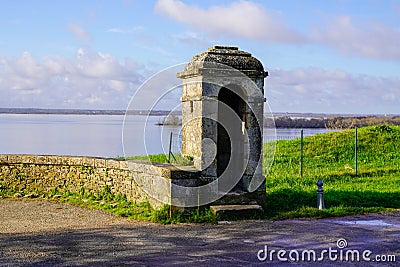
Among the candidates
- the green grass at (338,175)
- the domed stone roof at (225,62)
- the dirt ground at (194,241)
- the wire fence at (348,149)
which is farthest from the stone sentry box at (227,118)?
the wire fence at (348,149)

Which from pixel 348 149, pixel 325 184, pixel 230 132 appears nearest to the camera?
pixel 230 132

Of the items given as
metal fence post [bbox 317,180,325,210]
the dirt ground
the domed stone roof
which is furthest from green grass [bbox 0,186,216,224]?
the domed stone roof

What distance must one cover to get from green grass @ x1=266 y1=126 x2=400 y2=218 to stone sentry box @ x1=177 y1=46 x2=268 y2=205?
0.79 m

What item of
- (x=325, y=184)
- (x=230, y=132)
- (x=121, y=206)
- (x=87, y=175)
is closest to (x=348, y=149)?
(x=325, y=184)

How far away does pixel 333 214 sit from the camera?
9.57 meters

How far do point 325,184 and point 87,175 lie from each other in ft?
20.2

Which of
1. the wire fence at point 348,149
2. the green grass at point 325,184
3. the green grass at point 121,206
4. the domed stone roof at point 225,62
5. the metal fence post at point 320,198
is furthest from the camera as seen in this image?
the wire fence at point 348,149

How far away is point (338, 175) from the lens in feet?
48.6

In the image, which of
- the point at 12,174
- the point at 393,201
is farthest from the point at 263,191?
the point at 12,174

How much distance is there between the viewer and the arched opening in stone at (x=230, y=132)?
10.2 m

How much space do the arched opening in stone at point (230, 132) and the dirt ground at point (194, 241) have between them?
171 cm

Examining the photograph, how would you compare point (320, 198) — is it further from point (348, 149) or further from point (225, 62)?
point (348, 149)

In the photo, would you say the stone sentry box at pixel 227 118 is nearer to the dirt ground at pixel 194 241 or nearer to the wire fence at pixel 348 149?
the dirt ground at pixel 194 241

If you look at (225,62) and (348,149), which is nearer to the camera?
(225,62)
